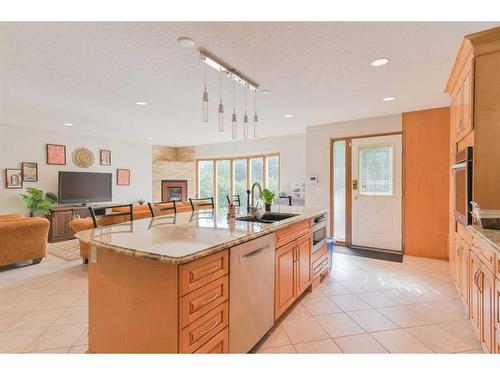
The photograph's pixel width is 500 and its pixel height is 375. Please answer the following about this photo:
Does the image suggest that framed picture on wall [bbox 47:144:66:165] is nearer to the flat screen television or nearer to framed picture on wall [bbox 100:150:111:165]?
the flat screen television

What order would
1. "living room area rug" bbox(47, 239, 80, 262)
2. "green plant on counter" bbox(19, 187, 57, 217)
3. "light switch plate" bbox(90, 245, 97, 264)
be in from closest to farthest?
"light switch plate" bbox(90, 245, 97, 264)
"living room area rug" bbox(47, 239, 80, 262)
"green plant on counter" bbox(19, 187, 57, 217)

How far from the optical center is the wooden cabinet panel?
2.47 meters

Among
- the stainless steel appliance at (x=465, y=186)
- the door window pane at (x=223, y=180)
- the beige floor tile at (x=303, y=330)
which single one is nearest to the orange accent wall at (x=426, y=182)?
the stainless steel appliance at (x=465, y=186)

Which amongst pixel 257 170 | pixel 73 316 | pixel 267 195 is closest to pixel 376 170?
pixel 267 195

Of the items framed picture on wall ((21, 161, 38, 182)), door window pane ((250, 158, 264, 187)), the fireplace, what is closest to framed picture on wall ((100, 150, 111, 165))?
framed picture on wall ((21, 161, 38, 182))

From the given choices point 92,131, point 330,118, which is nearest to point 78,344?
point 330,118

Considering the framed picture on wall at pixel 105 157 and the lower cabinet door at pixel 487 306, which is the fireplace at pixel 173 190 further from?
the lower cabinet door at pixel 487 306

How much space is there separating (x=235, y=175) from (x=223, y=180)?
1.64 feet

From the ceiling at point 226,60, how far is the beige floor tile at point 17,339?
93.7 inches

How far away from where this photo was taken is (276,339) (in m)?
2.00

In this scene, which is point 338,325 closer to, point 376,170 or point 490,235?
point 490,235

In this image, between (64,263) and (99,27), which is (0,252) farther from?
(99,27)

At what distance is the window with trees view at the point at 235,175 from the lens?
724 cm

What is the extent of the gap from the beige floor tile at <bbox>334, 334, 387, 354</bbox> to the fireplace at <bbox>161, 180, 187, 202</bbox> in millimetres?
7184
